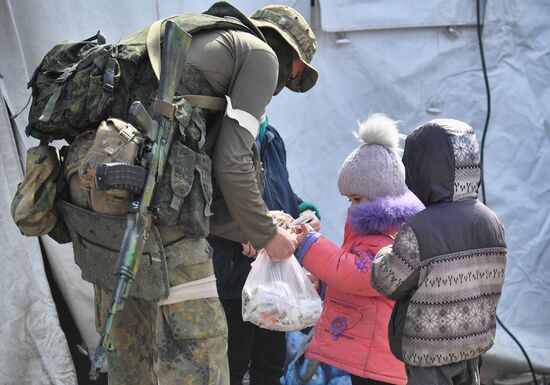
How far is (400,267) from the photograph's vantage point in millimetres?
2439

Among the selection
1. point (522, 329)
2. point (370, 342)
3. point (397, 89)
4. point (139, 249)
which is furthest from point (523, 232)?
point (139, 249)

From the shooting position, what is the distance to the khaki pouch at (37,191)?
257 centimetres

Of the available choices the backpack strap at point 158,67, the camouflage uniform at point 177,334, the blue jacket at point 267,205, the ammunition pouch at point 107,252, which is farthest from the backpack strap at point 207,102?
the blue jacket at point 267,205

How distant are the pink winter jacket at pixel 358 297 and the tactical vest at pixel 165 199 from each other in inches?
21.9

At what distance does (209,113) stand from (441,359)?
3.45 ft

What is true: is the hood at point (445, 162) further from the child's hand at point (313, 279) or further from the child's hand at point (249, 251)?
the child's hand at point (249, 251)

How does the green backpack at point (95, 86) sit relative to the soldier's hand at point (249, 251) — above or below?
above

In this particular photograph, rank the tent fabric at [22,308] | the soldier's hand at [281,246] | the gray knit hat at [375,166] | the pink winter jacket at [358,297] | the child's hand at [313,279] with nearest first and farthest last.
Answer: the soldier's hand at [281,246]
the pink winter jacket at [358,297]
the gray knit hat at [375,166]
the child's hand at [313,279]
the tent fabric at [22,308]

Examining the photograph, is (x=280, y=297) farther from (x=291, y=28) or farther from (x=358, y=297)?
(x=291, y=28)

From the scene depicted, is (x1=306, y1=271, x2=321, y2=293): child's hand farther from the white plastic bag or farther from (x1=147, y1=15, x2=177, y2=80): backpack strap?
(x1=147, y1=15, x2=177, y2=80): backpack strap

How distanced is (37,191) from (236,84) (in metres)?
0.72

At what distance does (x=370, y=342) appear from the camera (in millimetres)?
2885

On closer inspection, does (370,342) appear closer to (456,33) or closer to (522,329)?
(522,329)

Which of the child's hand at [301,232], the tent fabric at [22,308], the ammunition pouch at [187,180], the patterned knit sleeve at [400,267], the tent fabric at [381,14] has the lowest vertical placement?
the tent fabric at [22,308]
